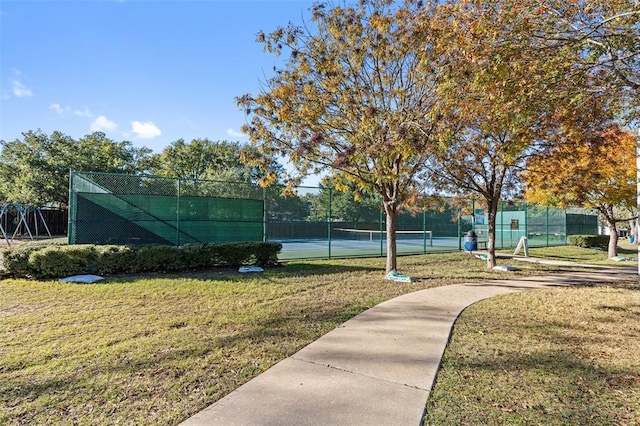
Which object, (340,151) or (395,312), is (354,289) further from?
(340,151)

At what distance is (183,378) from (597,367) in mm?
4032

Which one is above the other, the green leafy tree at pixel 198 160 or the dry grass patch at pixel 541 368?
the green leafy tree at pixel 198 160

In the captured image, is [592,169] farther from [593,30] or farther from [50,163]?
[50,163]

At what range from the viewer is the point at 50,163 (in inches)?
1078

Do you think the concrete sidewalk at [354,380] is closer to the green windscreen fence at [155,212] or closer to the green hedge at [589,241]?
the green windscreen fence at [155,212]

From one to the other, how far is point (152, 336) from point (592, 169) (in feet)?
38.0

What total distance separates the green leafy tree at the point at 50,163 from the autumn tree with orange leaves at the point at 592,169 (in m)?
28.1

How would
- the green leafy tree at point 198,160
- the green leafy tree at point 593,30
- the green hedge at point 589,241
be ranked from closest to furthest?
the green leafy tree at point 593,30
the green hedge at point 589,241
the green leafy tree at point 198,160

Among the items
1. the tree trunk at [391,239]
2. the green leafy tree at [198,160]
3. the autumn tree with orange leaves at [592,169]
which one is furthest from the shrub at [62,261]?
the green leafy tree at [198,160]

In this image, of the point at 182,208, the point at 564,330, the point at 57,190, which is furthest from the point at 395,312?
the point at 57,190

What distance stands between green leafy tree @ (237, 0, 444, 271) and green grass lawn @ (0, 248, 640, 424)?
280cm

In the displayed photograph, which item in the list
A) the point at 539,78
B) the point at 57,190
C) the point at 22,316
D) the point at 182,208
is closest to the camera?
the point at 539,78

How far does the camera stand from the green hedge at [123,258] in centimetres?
797

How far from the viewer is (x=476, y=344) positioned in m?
4.26
